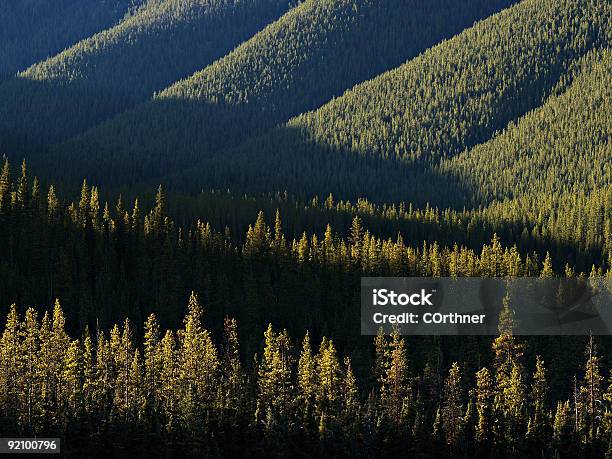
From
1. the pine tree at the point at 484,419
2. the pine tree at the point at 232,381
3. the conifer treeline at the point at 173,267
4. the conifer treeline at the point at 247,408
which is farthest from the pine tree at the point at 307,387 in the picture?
the conifer treeline at the point at 173,267

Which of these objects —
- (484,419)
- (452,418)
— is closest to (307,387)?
(452,418)

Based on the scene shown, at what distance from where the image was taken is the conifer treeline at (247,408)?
98875 mm

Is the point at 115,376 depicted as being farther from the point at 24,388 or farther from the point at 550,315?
the point at 550,315

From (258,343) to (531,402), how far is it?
31.2m

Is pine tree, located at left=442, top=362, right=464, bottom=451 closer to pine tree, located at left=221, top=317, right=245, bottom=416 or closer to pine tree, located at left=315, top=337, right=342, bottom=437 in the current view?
pine tree, located at left=315, top=337, right=342, bottom=437

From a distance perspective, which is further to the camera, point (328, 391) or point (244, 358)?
point (244, 358)

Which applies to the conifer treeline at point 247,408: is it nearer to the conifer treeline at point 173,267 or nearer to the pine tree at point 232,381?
the pine tree at point 232,381

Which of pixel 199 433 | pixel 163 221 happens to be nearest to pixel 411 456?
pixel 199 433

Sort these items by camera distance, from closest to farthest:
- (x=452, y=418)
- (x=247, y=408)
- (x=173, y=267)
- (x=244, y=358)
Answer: (x=247, y=408) → (x=452, y=418) → (x=244, y=358) → (x=173, y=267)

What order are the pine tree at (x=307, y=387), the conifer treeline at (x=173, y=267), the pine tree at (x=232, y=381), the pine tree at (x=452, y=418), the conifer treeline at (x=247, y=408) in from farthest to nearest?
the conifer treeline at (x=173, y=267)
the pine tree at (x=452, y=418)
the pine tree at (x=232, y=381)
the pine tree at (x=307, y=387)
the conifer treeline at (x=247, y=408)

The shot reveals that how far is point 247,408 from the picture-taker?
338 feet

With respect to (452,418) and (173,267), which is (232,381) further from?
(173,267)

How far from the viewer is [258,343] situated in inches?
5394

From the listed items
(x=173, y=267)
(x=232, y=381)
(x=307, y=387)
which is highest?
(x=173, y=267)
